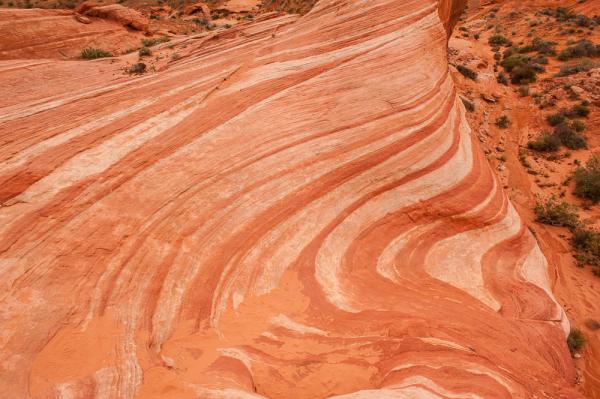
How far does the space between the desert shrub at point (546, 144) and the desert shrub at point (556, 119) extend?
1.13 metres

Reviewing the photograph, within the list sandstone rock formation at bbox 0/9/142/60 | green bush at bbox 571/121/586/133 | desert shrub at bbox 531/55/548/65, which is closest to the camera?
sandstone rock formation at bbox 0/9/142/60

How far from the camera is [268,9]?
2970cm

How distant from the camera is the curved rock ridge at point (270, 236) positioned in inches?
152

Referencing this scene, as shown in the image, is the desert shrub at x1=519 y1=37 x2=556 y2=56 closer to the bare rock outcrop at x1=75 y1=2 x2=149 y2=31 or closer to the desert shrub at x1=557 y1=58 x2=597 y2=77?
the desert shrub at x1=557 y1=58 x2=597 y2=77

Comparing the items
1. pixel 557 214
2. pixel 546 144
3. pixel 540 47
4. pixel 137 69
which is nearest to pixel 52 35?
pixel 137 69

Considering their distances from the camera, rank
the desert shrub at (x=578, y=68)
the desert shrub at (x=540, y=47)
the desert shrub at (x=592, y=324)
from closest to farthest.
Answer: the desert shrub at (x=592, y=324), the desert shrub at (x=578, y=68), the desert shrub at (x=540, y=47)

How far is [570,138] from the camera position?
39.2 ft

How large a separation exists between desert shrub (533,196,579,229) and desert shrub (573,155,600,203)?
0.72 m

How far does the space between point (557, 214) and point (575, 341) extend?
14.2 ft

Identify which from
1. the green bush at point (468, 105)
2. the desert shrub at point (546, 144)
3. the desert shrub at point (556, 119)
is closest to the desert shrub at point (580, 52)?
the desert shrub at point (556, 119)

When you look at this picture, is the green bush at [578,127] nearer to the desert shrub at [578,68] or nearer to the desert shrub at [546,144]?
the desert shrub at [546,144]

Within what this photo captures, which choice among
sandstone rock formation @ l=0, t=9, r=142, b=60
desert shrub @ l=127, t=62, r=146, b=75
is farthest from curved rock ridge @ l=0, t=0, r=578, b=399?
sandstone rock formation @ l=0, t=9, r=142, b=60

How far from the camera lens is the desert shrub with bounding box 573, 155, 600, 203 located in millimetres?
9789

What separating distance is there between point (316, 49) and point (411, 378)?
6.47 m
